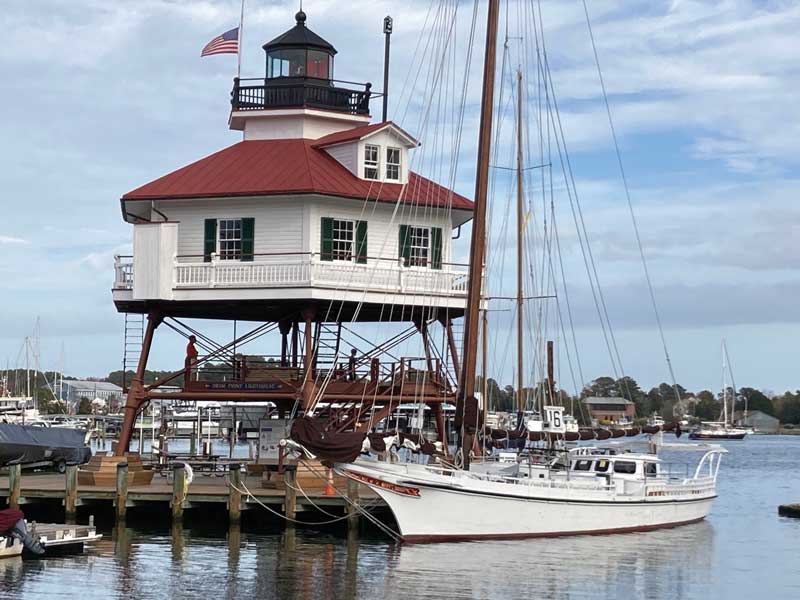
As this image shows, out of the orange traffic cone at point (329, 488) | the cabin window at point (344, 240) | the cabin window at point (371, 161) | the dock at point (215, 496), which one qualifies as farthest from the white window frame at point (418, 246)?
the orange traffic cone at point (329, 488)

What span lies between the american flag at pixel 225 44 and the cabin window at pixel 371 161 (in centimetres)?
618

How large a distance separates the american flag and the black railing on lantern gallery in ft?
5.89

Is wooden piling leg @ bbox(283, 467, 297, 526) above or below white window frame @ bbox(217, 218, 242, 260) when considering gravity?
below

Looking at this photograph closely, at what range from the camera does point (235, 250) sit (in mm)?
47625

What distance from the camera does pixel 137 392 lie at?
154ft

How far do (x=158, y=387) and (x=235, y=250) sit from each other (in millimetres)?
5378

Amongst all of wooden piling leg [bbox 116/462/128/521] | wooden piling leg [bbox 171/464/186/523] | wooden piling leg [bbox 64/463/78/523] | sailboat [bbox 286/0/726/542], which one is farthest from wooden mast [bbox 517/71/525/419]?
wooden piling leg [bbox 64/463/78/523]

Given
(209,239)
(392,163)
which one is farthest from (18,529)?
(392,163)

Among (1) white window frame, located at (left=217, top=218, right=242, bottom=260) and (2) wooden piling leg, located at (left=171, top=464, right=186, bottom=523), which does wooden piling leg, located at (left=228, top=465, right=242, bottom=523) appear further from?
(1) white window frame, located at (left=217, top=218, right=242, bottom=260)

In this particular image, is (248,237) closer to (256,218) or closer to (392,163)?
(256,218)

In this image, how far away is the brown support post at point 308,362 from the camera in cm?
4481

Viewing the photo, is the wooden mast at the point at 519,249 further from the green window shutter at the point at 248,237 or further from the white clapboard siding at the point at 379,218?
the green window shutter at the point at 248,237

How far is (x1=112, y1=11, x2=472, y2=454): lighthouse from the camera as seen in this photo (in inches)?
1822

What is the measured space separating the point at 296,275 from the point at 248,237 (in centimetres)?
279
